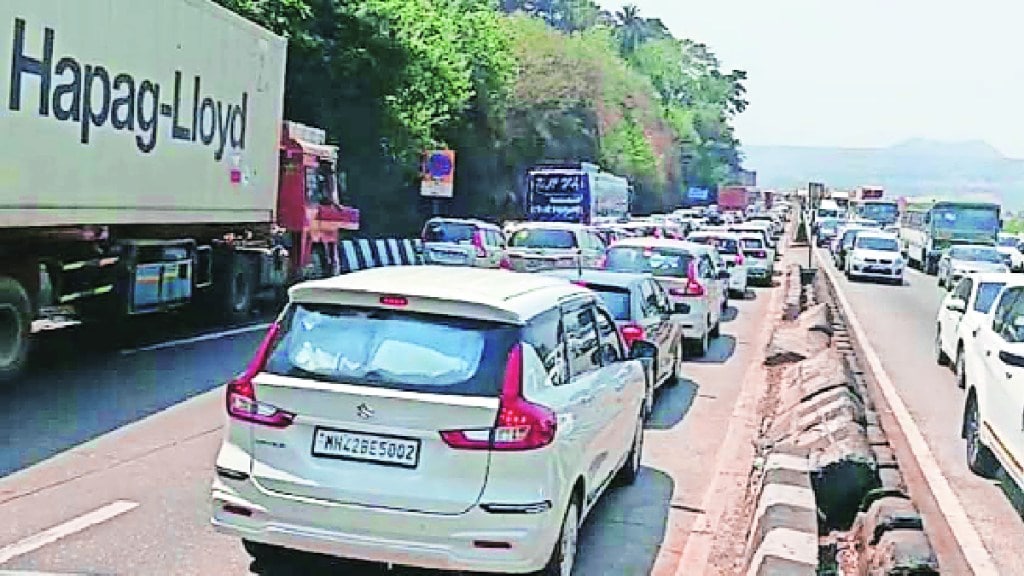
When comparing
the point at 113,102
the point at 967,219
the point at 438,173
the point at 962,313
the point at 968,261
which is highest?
the point at 438,173

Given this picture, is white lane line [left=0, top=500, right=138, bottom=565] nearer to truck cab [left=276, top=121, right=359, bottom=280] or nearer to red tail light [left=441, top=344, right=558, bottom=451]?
red tail light [left=441, top=344, right=558, bottom=451]

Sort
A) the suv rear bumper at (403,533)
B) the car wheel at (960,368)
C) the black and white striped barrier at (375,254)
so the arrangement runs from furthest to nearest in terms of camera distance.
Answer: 1. the black and white striped barrier at (375,254)
2. the car wheel at (960,368)
3. the suv rear bumper at (403,533)

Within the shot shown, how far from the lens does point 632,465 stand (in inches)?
393

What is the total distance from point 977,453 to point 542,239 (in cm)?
1698

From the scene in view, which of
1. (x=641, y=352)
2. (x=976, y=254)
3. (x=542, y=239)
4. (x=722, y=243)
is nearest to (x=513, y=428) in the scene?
(x=641, y=352)

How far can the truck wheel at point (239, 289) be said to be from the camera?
20.0 m

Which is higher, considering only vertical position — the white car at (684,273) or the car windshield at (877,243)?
the car windshield at (877,243)

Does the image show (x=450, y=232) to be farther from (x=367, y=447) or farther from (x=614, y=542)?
(x=367, y=447)

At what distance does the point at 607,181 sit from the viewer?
53219mm

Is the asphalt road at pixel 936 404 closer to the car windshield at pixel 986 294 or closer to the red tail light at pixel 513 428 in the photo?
the car windshield at pixel 986 294

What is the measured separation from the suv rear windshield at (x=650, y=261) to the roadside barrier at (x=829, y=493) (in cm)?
480

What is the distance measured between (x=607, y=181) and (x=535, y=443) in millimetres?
47211

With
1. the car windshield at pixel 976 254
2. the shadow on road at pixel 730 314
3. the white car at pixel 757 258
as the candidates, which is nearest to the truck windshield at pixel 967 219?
the car windshield at pixel 976 254

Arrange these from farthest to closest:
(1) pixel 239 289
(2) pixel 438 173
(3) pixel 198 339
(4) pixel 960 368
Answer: (2) pixel 438 173 → (1) pixel 239 289 → (3) pixel 198 339 → (4) pixel 960 368
